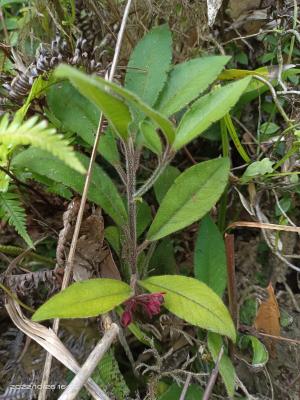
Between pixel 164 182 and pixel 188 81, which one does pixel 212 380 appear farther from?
pixel 188 81

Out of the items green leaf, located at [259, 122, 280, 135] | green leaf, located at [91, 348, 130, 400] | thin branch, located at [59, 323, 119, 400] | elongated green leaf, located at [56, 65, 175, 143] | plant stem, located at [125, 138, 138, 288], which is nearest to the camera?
elongated green leaf, located at [56, 65, 175, 143]

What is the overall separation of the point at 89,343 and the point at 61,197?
337 millimetres

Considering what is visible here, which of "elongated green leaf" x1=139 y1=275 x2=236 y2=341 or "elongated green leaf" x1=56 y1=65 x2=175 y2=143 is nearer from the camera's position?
"elongated green leaf" x1=56 y1=65 x2=175 y2=143

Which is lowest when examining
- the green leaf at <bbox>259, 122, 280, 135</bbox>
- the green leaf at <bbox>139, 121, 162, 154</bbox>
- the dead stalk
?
the dead stalk

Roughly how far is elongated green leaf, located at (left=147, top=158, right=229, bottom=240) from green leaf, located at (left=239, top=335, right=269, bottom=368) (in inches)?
11.9

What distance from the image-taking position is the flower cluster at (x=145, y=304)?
95 centimetres

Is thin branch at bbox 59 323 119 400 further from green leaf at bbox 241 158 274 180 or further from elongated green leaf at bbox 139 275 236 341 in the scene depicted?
green leaf at bbox 241 158 274 180

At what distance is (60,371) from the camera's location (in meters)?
1.12

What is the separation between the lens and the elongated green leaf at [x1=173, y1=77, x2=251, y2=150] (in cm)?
87

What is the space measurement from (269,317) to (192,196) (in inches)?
13.3

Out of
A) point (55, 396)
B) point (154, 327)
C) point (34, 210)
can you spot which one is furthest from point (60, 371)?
point (34, 210)

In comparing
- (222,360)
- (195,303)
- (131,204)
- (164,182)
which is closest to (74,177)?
(131,204)

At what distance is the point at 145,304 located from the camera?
0.96 meters

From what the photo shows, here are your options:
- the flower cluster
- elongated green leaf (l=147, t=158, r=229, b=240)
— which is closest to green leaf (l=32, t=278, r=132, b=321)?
the flower cluster
